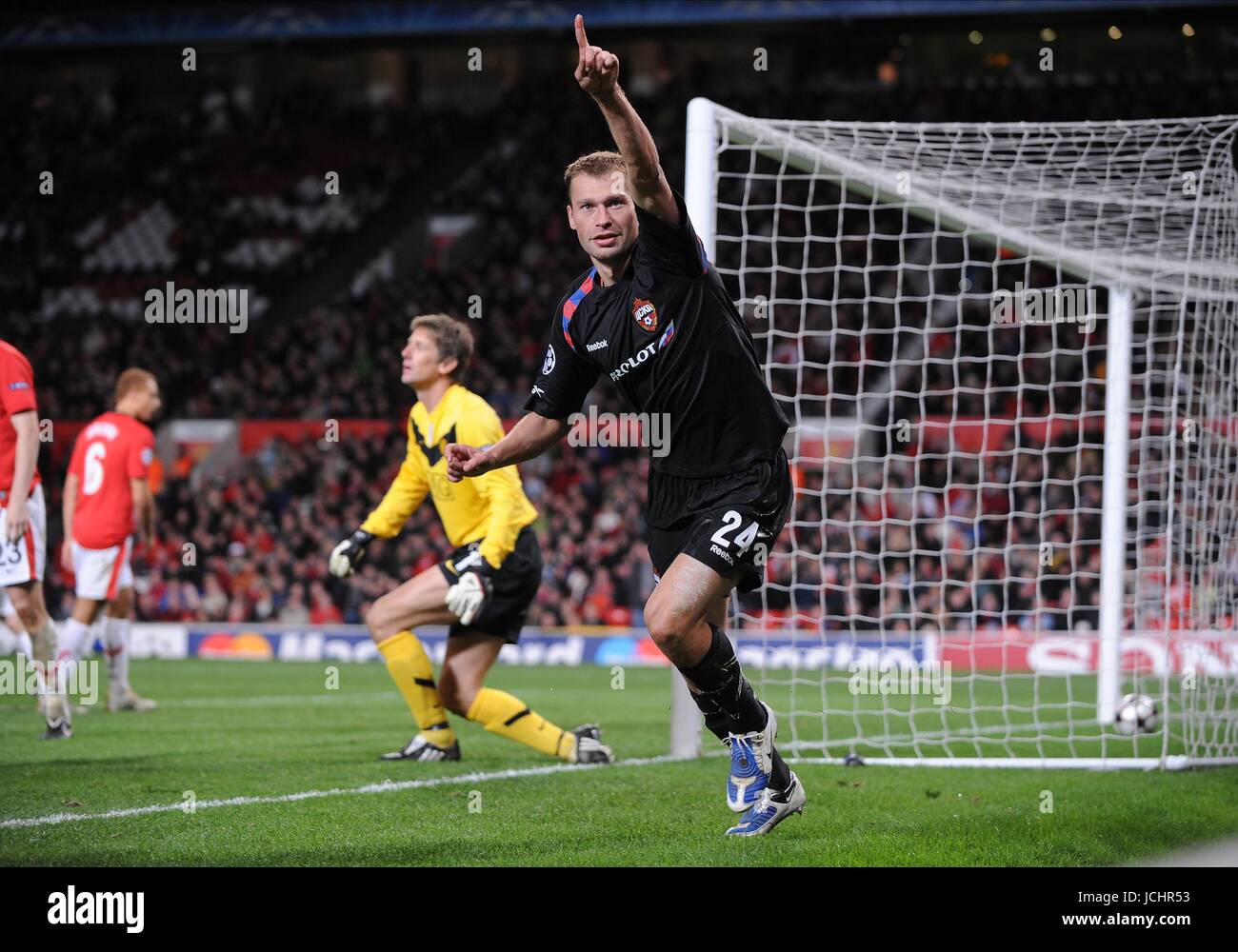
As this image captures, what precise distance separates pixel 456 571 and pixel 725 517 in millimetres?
2544

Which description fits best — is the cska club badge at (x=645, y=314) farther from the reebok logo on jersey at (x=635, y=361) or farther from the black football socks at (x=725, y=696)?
the black football socks at (x=725, y=696)

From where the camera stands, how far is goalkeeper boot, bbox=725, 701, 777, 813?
5129 millimetres

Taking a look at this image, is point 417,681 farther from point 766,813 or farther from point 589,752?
point 766,813

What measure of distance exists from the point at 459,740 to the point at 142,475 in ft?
9.77

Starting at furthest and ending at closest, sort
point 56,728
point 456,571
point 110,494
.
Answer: point 110,494, point 56,728, point 456,571

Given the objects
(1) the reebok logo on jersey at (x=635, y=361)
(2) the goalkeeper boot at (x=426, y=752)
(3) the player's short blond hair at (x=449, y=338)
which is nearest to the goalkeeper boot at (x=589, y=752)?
(2) the goalkeeper boot at (x=426, y=752)

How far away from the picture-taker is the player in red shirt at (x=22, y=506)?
731 centimetres

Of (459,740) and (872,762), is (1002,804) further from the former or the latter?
(459,740)

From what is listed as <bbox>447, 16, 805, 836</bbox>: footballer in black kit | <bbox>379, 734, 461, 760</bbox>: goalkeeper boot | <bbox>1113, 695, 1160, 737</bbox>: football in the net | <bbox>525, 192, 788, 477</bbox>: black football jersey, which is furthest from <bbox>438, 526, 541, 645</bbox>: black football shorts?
<bbox>1113, 695, 1160, 737</bbox>: football in the net

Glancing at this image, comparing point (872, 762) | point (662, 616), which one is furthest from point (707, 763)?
point (662, 616)

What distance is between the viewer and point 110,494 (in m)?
9.63

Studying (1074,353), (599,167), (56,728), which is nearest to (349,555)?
(56,728)

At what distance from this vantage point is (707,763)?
742 centimetres
